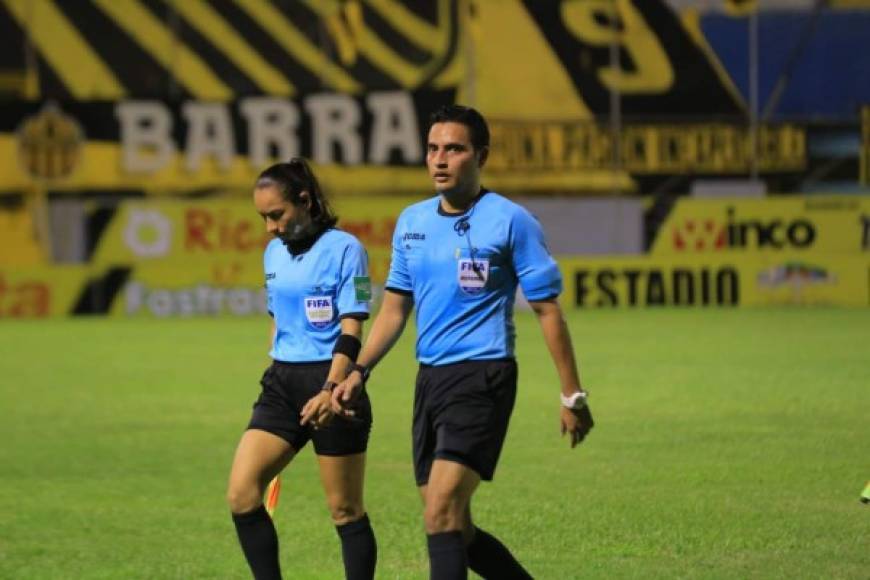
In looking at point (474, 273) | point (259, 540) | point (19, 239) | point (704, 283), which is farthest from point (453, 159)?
point (19, 239)

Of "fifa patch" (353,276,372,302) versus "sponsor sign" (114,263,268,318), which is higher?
"fifa patch" (353,276,372,302)

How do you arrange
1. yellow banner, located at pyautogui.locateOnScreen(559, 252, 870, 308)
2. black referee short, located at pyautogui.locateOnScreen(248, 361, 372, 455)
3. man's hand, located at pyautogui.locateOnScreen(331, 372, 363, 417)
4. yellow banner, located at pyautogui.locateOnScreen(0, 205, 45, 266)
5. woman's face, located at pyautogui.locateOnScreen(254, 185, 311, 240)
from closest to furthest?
man's hand, located at pyautogui.locateOnScreen(331, 372, 363, 417) → black referee short, located at pyautogui.locateOnScreen(248, 361, 372, 455) → woman's face, located at pyautogui.locateOnScreen(254, 185, 311, 240) → yellow banner, located at pyautogui.locateOnScreen(559, 252, 870, 308) → yellow banner, located at pyautogui.locateOnScreen(0, 205, 45, 266)

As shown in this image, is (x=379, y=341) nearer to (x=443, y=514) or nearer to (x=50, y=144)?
(x=443, y=514)

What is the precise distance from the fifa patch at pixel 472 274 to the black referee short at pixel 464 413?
0.87ft

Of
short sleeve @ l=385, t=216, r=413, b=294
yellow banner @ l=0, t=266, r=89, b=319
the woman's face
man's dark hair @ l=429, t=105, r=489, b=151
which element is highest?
man's dark hair @ l=429, t=105, r=489, b=151

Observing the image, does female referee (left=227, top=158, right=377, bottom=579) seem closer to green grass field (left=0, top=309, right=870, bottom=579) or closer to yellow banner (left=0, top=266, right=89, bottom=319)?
green grass field (left=0, top=309, right=870, bottom=579)

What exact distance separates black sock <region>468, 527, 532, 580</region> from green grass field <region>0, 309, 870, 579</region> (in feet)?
5.11

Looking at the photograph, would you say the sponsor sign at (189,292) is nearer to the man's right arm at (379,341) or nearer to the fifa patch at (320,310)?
the fifa patch at (320,310)

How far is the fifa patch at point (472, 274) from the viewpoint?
6801mm

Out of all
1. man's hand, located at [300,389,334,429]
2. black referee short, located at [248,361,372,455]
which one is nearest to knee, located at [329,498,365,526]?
black referee short, located at [248,361,372,455]

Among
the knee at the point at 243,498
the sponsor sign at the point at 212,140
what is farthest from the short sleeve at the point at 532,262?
the sponsor sign at the point at 212,140

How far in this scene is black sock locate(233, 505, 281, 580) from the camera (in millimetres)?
7453

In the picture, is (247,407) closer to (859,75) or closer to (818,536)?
(818,536)

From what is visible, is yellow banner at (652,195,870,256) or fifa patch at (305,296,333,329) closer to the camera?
fifa patch at (305,296,333,329)
